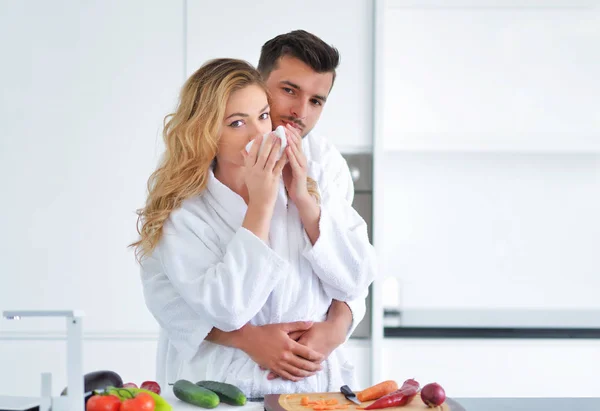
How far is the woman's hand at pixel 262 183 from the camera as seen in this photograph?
1836 mm

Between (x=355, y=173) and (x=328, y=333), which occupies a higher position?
(x=355, y=173)

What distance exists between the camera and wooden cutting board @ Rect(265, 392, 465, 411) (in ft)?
5.07

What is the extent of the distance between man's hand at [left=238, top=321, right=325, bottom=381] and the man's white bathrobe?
0.10ft

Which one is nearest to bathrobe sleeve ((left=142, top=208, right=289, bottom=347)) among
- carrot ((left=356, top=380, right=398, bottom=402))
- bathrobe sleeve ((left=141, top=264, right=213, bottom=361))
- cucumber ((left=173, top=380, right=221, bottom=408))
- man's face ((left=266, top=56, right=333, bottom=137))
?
bathrobe sleeve ((left=141, top=264, right=213, bottom=361))

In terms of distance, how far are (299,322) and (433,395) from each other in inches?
17.1

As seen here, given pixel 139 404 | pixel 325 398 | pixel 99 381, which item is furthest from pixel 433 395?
pixel 99 381

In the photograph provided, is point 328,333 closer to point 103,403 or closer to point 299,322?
point 299,322

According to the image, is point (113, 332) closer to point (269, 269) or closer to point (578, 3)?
point (269, 269)

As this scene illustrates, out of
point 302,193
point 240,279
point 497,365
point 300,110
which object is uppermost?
point 300,110

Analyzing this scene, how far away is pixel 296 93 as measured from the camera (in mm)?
2297

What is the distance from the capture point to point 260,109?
1978 millimetres

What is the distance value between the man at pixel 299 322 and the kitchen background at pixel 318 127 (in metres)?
0.88

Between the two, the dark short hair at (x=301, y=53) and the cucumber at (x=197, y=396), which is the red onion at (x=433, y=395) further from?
the dark short hair at (x=301, y=53)

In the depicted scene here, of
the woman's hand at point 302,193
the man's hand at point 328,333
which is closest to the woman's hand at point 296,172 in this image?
the woman's hand at point 302,193
